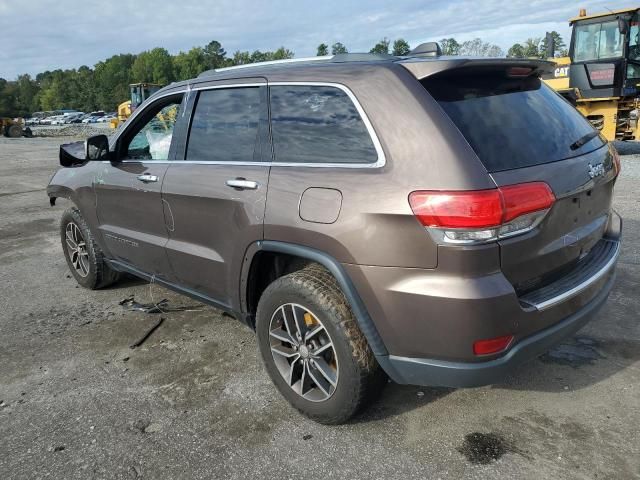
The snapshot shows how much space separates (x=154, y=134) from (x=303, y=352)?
2172 mm

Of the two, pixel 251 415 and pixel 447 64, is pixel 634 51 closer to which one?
pixel 447 64

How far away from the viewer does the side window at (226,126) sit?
3.12m

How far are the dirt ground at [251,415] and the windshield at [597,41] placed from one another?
37.0 feet

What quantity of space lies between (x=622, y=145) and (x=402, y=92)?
587 inches

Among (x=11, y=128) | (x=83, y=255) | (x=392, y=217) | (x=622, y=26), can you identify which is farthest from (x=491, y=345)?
(x=11, y=128)

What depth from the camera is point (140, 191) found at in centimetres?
384

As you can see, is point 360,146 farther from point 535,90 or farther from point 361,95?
point 535,90

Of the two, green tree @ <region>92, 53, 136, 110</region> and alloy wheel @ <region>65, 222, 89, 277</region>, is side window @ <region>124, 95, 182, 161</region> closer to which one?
alloy wheel @ <region>65, 222, 89, 277</region>

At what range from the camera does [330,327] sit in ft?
8.54

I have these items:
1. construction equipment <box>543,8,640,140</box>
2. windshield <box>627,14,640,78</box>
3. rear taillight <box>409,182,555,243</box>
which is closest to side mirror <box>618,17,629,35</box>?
construction equipment <box>543,8,640,140</box>

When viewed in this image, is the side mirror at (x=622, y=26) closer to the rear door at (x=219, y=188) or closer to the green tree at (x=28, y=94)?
the rear door at (x=219, y=188)

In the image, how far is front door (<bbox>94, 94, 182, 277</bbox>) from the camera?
374 centimetres

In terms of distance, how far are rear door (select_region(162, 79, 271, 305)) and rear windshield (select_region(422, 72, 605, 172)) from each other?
1059 millimetres

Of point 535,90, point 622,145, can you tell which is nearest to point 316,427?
point 535,90
